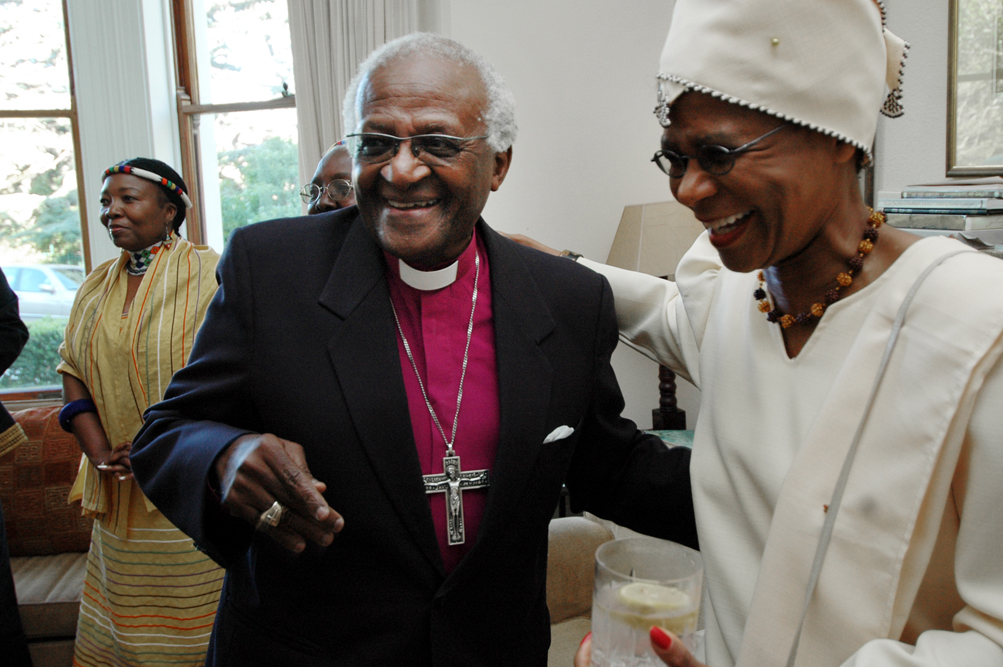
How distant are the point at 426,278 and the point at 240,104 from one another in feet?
12.0

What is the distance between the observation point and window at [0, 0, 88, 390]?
431cm

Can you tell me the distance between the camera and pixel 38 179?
4.37 metres

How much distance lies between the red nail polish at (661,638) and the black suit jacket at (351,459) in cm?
49

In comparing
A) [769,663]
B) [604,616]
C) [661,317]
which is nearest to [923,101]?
[661,317]

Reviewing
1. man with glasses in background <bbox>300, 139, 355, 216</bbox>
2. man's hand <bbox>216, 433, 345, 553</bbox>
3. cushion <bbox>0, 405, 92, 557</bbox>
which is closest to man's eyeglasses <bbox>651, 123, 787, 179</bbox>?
man's hand <bbox>216, 433, 345, 553</bbox>

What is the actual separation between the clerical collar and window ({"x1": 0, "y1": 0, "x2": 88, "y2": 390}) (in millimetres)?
3782

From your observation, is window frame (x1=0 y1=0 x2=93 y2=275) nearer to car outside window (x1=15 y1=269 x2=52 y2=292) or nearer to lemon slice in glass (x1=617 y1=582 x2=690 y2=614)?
car outside window (x1=15 y1=269 x2=52 y2=292)

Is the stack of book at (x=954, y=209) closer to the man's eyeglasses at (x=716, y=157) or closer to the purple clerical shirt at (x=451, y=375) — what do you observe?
the man's eyeglasses at (x=716, y=157)

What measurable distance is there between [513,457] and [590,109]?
2677mm

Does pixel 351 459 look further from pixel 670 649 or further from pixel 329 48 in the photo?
pixel 329 48

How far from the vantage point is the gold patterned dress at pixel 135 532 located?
2.51m

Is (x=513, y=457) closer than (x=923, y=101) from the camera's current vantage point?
Yes

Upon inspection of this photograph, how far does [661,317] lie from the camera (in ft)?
4.37

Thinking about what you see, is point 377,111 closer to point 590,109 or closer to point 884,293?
point 884,293
